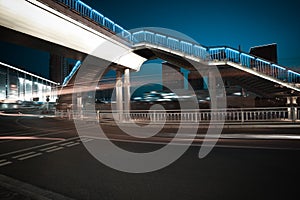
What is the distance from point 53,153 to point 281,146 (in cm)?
884

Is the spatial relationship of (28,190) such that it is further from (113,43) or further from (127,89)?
(127,89)

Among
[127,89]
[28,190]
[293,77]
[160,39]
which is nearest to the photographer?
[28,190]

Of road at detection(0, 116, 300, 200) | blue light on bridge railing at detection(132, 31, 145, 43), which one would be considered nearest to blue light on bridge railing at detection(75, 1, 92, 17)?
blue light on bridge railing at detection(132, 31, 145, 43)

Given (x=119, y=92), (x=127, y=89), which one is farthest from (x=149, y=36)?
(x=119, y=92)

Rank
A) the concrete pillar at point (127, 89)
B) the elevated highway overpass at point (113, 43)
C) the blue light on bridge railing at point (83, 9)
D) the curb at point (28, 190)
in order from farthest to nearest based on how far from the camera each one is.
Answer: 1. the concrete pillar at point (127, 89)
2. the blue light on bridge railing at point (83, 9)
3. the elevated highway overpass at point (113, 43)
4. the curb at point (28, 190)

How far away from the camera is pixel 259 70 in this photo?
47.3 ft

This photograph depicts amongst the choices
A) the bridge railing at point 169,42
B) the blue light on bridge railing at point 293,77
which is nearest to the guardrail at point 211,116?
the blue light on bridge railing at point 293,77

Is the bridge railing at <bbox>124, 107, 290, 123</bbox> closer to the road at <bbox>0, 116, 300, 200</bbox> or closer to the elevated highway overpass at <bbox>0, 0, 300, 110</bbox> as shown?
the elevated highway overpass at <bbox>0, 0, 300, 110</bbox>

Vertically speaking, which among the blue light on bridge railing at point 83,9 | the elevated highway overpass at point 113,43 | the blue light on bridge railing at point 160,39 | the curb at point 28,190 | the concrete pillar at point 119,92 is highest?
the blue light on bridge railing at point 83,9

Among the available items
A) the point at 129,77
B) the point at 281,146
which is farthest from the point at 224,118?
the point at 129,77

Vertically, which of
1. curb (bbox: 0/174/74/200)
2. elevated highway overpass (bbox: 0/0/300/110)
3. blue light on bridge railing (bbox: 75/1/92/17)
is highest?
blue light on bridge railing (bbox: 75/1/92/17)

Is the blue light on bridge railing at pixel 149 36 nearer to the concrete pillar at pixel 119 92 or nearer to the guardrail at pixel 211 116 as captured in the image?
the concrete pillar at pixel 119 92

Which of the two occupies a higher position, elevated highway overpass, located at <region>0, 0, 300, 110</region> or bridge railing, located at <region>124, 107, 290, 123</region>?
elevated highway overpass, located at <region>0, 0, 300, 110</region>

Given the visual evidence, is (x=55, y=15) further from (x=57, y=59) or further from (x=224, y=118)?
(x=57, y=59)
